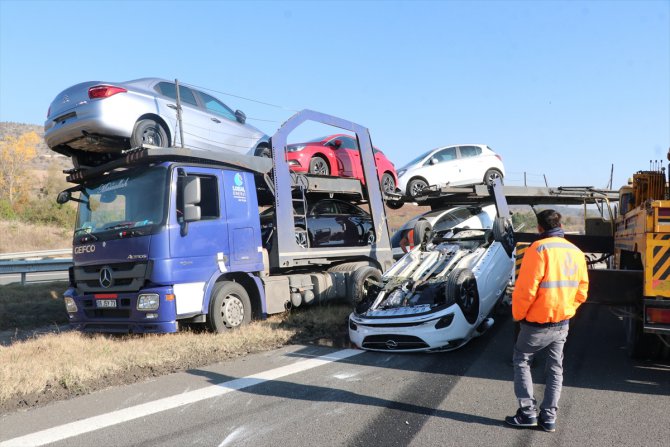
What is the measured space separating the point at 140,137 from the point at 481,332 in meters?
5.21

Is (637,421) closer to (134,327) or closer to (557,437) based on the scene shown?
(557,437)

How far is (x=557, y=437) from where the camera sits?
3.86 m

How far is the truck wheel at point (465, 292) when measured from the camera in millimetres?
6543

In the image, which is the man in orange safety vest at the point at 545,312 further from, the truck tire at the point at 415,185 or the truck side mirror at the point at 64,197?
the truck tire at the point at 415,185

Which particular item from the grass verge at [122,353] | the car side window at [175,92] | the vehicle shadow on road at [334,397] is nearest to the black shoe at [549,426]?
the vehicle shadow on road at [334,397]

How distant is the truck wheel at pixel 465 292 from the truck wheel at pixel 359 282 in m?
2.11

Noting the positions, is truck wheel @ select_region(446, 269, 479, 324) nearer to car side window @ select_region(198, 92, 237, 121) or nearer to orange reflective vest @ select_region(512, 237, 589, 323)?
orange reflective vest @ select_region(512, 237, 589, 323)

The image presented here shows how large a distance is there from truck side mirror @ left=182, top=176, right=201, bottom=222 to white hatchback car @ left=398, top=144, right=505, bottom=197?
263 inches

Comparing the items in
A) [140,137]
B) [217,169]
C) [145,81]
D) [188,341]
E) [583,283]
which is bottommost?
[188,341]

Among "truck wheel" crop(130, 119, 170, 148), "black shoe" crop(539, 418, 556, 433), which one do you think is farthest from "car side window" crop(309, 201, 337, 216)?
"black shoe" crop(539, 418, 556, 433)

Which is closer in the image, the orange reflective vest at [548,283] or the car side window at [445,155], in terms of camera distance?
the orange reflective vest at [548,283]

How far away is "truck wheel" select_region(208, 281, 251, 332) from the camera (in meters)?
7.21

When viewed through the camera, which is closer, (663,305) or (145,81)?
(663,305)

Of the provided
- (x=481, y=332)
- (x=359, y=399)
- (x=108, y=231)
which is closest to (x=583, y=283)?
(x=359, y=399)
